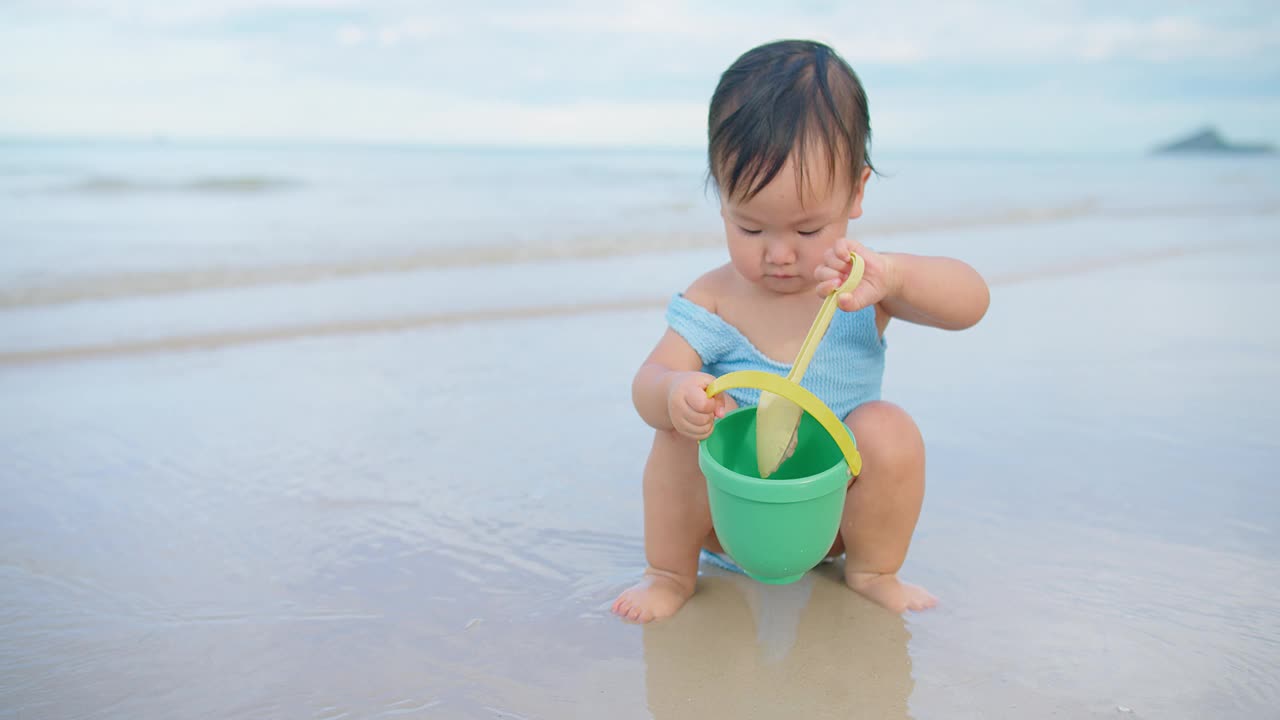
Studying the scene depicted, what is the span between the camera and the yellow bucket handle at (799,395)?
148 centimetres

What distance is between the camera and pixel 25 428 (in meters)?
3.02

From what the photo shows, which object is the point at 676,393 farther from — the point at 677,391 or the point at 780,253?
the point at 780,253

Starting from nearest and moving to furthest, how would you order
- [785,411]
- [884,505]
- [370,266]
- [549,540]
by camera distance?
[785,411] < [884,505] < [549,540] < [370,266]

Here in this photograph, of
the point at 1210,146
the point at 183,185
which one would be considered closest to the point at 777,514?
the point at 183,185

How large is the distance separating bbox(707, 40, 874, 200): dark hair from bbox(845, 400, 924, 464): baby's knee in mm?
439

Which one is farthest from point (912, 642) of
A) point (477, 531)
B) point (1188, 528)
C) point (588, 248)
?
point (588, 248)

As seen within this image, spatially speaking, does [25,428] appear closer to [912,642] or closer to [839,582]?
[839,582]

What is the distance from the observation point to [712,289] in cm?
209

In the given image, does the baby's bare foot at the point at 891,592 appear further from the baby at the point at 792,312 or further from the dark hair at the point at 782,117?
the dark hair at the point at 782,117

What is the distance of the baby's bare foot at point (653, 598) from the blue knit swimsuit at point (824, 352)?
1.28 ft

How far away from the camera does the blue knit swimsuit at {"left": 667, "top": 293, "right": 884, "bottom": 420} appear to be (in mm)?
2004

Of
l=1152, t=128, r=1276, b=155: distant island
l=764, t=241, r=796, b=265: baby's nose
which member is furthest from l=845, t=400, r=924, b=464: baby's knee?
l=1152, t=128, r=1276, b=155: distant island

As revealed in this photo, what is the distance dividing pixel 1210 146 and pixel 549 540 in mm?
42567

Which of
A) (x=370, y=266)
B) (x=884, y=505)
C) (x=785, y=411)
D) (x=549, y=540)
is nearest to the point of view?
(x=785, y=411)
